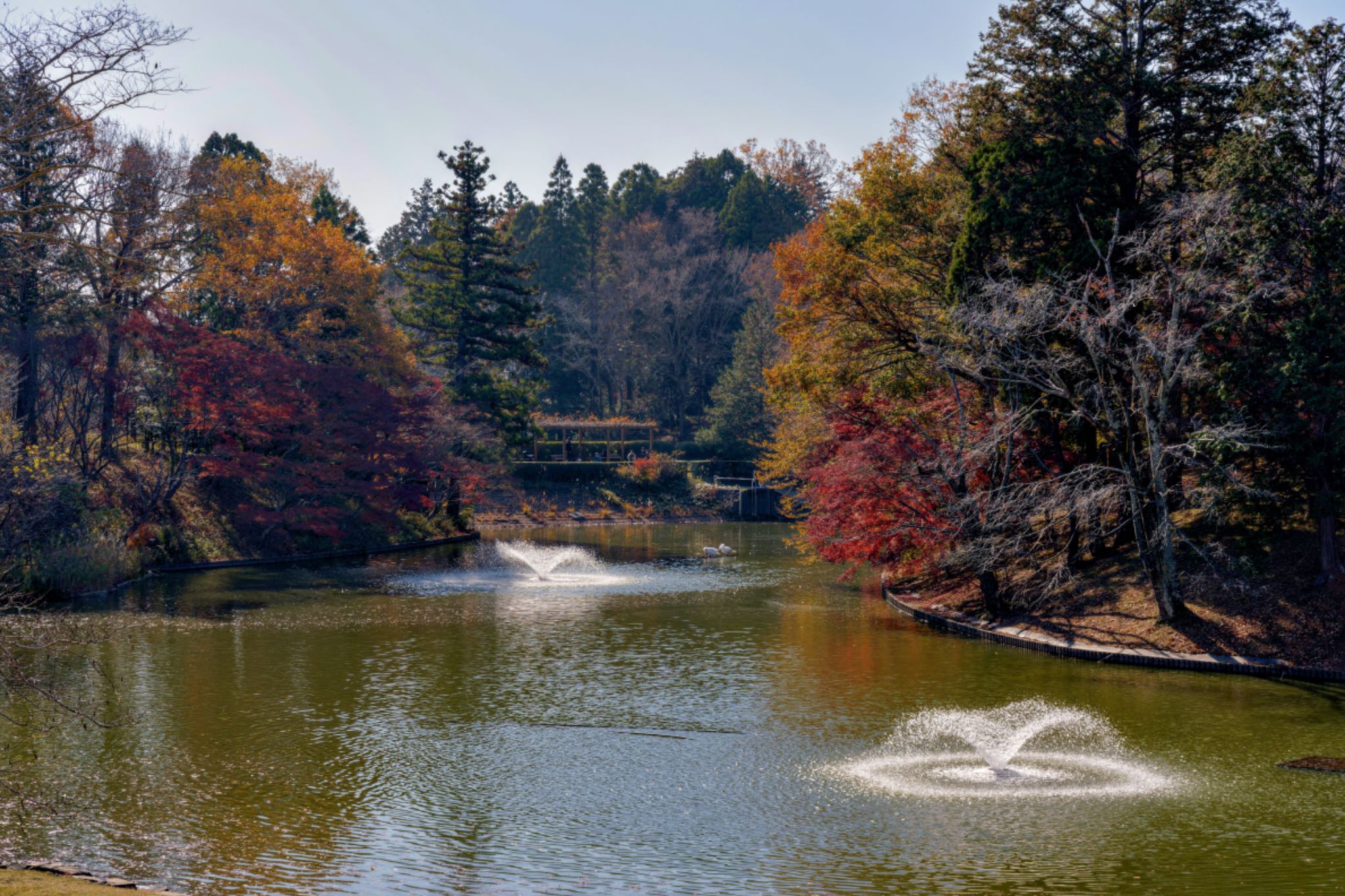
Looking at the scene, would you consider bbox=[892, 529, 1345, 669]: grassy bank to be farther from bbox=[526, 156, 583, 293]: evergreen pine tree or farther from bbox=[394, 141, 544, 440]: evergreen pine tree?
bbox=[526, 156, 583, 293]: evergreen pine tree

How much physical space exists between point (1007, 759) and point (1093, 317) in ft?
35.0

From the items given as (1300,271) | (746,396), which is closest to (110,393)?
(1300,271)

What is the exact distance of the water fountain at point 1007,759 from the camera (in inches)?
550

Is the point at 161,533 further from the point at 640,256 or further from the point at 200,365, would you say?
the point at 640,256

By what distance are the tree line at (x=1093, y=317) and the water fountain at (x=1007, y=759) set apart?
6009mm

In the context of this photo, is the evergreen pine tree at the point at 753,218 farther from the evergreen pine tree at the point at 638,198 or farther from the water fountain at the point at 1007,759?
the water fountain at the point at 1007,759

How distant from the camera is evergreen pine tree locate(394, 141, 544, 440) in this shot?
2023 inches

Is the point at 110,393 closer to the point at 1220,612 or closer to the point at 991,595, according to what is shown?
the point at 991,595

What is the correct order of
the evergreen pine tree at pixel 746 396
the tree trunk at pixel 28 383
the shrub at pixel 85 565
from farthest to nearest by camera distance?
the evergreen pine tree at pixel 746 396 → the tree trunk at pixel 28 383 → the shrub at pixel 85 565

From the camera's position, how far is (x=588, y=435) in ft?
238

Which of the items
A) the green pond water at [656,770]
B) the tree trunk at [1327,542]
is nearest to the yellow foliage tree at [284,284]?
the green pond water at [656,770]

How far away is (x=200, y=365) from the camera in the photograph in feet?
122

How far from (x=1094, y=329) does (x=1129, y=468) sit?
2.93m

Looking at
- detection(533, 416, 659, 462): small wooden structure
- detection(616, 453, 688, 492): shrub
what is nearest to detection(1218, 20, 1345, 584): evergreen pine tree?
detection(616, 453, 688, 492): shrub
